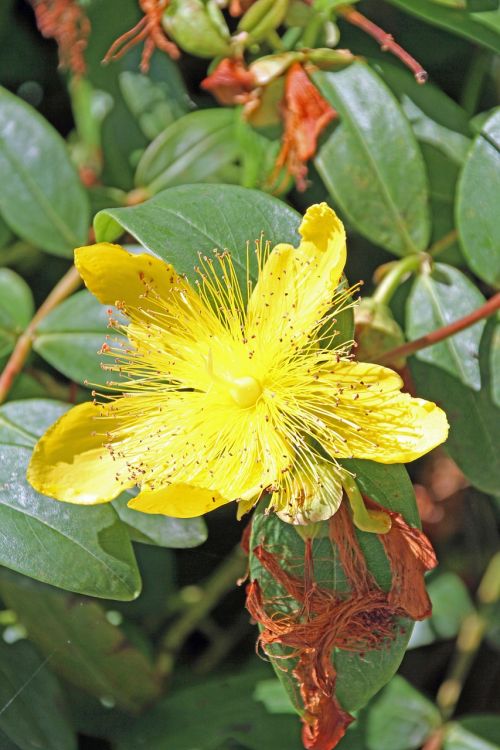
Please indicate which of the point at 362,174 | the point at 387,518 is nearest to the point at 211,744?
the point at 387,518

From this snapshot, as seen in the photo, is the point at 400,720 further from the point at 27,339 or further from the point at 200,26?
the point at 200,26

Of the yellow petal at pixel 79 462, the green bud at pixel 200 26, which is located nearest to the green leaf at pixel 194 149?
the green bud at pixel 200 26

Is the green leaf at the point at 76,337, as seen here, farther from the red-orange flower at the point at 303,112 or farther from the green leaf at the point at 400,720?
the green leaf at the point at 400,720

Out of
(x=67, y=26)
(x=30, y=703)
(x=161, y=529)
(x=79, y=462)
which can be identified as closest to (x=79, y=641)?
(x=30, y=703)

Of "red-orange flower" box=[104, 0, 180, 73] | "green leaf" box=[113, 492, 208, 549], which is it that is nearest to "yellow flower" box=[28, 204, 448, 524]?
"green leaf" box=[113, 492, 208, 549]

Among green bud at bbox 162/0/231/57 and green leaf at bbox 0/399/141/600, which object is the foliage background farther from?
green bud at bbox 162/0/231/57

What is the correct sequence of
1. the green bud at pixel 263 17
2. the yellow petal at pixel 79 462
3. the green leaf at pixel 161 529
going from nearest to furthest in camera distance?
the yellow petal at pixel 79 462 → the green leaf at pixel 161 529 → the green bud at pixel 263 17
